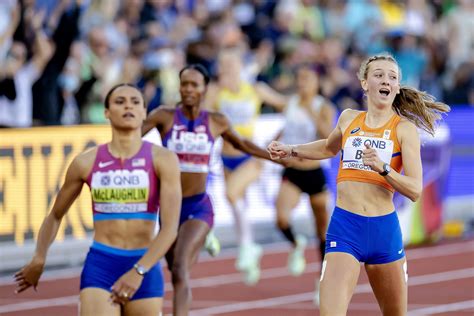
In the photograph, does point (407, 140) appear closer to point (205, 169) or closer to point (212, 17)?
point (205, 169)

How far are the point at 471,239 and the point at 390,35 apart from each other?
4864 mm

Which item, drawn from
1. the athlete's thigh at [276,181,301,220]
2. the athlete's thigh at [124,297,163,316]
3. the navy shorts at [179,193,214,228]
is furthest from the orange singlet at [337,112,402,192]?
the athlete's thigh at [276,181,301,220]

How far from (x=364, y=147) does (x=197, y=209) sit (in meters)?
2.90

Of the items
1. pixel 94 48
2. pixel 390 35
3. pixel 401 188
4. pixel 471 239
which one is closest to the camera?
pixel 401 188

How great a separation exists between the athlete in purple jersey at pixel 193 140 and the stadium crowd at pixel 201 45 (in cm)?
447

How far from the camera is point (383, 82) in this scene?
7508 millimetres

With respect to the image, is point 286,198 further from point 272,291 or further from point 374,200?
point 374,200

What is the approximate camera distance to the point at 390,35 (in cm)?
2169

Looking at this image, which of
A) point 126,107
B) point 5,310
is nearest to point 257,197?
point 5,310

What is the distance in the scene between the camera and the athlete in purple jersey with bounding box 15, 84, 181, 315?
7.29 m

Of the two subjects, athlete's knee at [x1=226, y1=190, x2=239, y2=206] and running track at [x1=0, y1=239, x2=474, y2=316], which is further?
athlete's knee at [x1=226, y1=190, x2=239, y2=206]

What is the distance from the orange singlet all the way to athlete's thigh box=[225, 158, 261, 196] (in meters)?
6.71

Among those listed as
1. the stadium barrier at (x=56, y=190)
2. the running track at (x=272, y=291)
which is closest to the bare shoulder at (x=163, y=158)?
the running track at (x=272, y=291)

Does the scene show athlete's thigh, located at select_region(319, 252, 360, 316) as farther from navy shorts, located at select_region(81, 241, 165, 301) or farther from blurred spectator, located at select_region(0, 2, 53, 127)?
blurred spectator, located at select_region(0, 2, 53, 127)
